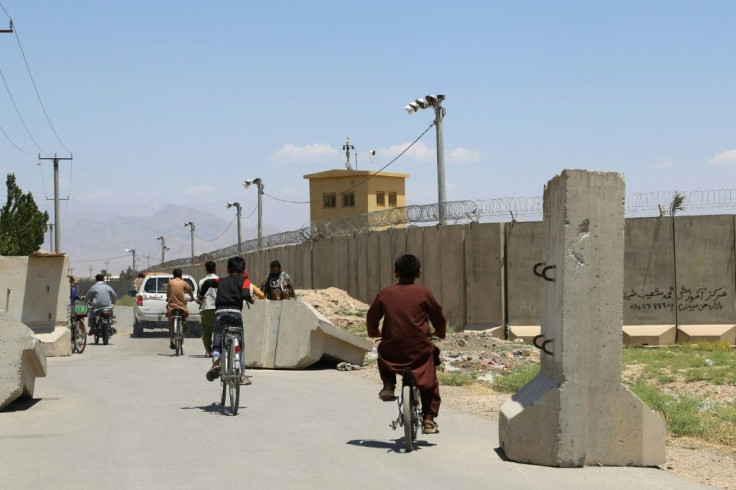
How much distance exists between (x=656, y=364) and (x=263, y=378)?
6.81 metres

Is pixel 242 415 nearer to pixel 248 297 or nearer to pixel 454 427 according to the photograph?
pixel 248 297

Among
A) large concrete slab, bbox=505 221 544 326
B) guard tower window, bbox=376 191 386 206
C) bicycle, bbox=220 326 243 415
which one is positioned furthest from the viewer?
guard tower window, bbox=376 191 386 206

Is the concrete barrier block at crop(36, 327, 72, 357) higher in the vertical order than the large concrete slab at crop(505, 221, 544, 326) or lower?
lower

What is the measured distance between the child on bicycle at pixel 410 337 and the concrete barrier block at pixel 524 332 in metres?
14.6

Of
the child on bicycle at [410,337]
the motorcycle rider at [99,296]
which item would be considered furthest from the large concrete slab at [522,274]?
the child on bicycle at [410,337]

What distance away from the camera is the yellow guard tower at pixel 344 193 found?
7262 centimetres

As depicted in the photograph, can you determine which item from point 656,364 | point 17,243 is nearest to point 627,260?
point 656,364

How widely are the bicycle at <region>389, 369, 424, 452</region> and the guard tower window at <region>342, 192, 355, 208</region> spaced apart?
6411 centimetres

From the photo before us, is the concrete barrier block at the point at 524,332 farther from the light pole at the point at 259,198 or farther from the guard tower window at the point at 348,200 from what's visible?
the guard tower window at the point at 348,200

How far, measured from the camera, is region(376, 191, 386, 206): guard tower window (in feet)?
243

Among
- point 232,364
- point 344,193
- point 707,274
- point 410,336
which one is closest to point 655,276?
point 707,274

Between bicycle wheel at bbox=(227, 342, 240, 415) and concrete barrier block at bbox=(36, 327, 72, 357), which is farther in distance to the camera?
concrete barrier block at bbox=(36, 327, 72, 357)

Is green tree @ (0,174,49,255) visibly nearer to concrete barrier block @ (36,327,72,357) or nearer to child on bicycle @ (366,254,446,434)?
concrete barrier block @ (36,327,72,357)

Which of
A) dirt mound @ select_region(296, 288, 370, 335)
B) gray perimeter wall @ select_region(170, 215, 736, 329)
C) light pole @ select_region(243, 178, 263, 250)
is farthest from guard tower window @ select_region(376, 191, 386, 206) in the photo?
gray perimeter wall @ select_region(170, 215, 736, 329)
